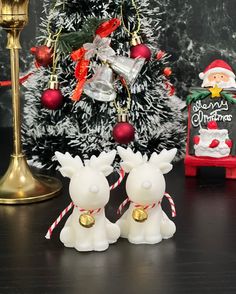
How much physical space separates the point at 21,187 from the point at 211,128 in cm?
35

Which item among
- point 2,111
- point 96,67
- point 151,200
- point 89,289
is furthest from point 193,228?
point 2,111

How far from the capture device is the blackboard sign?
1.12 m

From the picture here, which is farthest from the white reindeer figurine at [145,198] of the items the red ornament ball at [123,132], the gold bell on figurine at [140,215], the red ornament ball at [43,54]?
the red ornament ball at [43,54]

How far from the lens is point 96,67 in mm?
1109

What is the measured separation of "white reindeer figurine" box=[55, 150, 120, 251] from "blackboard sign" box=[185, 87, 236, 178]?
34 centimetres

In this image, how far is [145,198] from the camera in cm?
82

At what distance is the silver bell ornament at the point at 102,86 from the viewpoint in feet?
3.55

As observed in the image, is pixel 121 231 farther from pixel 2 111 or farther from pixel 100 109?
pixel 2 111

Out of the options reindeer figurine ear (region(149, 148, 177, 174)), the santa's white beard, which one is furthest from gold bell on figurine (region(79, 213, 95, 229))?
the santa's white beard

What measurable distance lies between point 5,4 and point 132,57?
240 mm

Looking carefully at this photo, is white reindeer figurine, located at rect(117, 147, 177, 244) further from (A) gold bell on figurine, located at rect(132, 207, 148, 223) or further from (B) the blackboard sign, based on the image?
(B) the blackboard sign

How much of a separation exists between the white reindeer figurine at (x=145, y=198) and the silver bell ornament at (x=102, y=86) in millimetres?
254

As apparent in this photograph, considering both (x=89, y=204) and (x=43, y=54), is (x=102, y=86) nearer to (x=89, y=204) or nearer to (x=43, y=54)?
(x=43, y=54)

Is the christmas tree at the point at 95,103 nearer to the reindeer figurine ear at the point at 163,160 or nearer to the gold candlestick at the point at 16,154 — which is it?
the gold candlestick at the point at 16,154
